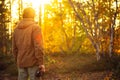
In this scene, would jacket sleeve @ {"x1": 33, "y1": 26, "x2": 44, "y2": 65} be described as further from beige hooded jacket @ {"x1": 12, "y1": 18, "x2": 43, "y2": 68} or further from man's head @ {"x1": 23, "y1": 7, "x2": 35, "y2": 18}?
man's head @ {"x1": 23, "y1": 7, "x2": 35, "y2": 18}

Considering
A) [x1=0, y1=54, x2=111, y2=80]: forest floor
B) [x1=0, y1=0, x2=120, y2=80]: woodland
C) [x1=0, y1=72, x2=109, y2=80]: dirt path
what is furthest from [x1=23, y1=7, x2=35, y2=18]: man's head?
[x1=0, y1=54, x2=111, y2=80]: forest floor

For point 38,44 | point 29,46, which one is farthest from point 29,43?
point 38,44

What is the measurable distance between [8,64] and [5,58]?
247 cm

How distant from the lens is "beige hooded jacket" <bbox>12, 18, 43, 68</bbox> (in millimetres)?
7062

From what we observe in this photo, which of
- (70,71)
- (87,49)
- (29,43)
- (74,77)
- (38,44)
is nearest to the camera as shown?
(38,44)

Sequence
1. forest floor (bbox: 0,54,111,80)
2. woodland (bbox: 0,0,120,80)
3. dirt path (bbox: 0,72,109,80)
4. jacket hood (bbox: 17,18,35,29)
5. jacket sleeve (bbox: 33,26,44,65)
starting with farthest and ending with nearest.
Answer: woodland (bbox: 0,0,120,80)
forest floor (bbox: 0,54,111,80)
dirt path (bbox: 0,72,109,80)
jacket hood (bbox: 17,18,35,29)
jacket sleeve (bbox: 33,26,44,65)

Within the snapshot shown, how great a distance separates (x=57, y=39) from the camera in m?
44.7

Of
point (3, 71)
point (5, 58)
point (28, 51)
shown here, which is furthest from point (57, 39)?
point (28, 51)

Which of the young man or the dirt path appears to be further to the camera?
the dirt path

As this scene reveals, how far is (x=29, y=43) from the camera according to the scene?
23.6ft

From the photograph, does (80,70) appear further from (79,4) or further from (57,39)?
(57,39)

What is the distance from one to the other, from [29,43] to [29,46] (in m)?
0.07

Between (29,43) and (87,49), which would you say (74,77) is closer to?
(29,43)

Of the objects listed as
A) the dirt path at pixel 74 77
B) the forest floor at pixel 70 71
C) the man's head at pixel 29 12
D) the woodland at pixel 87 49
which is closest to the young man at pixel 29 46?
the man's head at pixel 29 12
